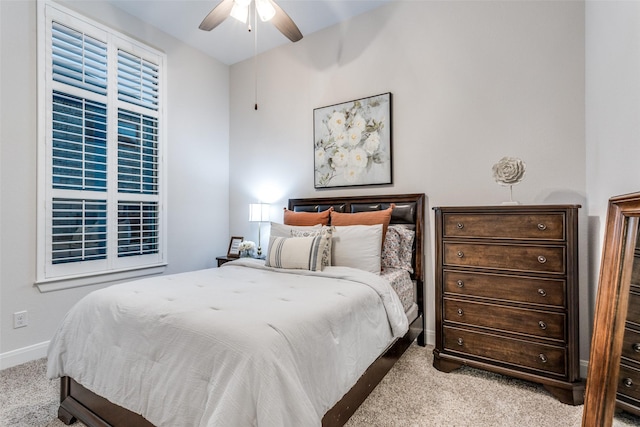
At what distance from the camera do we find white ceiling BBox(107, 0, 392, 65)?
3012 mm

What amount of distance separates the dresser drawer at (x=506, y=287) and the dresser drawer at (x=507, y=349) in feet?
0.88

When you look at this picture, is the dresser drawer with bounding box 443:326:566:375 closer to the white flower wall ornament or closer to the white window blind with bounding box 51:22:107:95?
the white flower wall ornament

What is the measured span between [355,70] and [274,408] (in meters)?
3.05

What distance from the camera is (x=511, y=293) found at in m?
2.05

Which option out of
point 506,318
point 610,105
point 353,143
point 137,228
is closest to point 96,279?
point 137,228

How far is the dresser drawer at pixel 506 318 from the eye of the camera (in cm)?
192

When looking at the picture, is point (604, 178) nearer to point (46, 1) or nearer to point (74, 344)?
point (74, 344)

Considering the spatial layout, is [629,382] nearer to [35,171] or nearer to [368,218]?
[368,218]

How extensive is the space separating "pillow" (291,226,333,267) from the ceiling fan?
1552 mm

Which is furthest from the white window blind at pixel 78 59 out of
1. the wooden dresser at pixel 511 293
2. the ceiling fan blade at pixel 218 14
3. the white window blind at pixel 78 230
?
the wooden dresser at pixel 511 293

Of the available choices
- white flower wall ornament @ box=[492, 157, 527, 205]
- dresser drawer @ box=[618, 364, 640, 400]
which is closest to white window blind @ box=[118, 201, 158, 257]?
white flower wall ornament @ box=[492, 157, 527, 205]

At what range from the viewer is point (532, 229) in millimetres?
1991

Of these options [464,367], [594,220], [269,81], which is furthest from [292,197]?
[594,220]

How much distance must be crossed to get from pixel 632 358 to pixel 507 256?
1.02m
